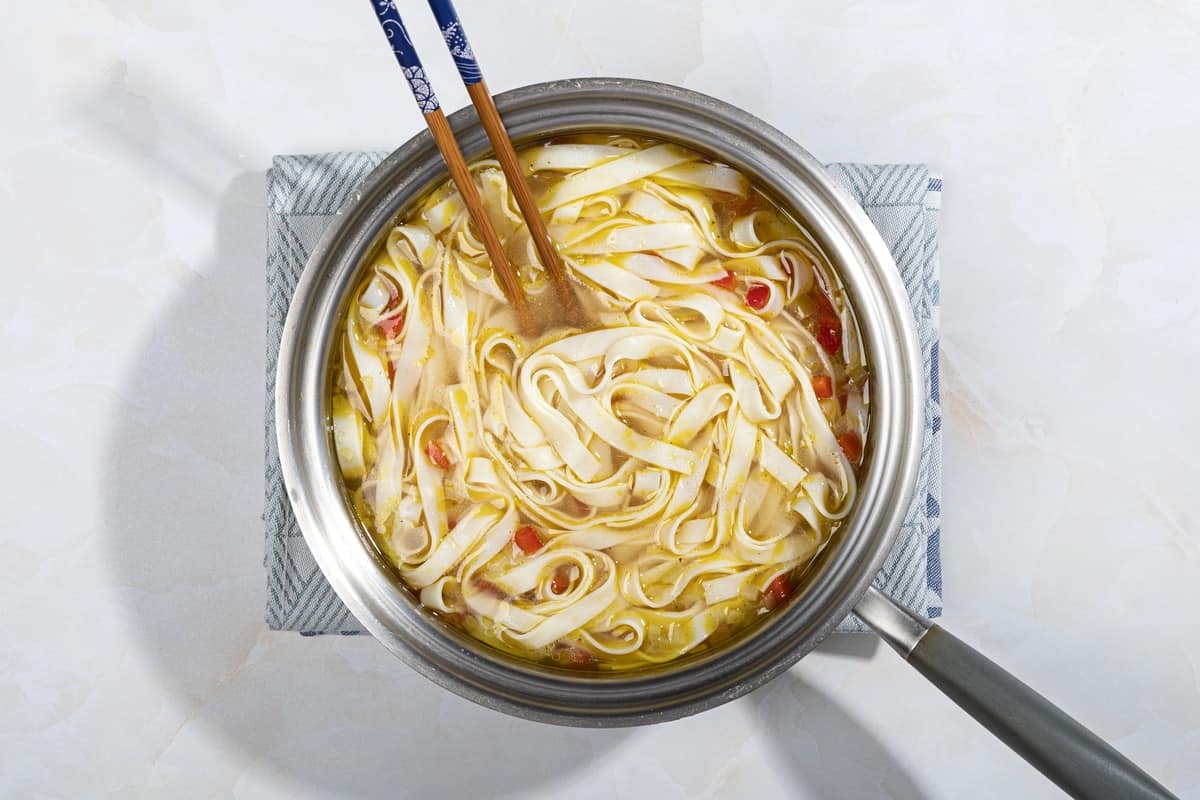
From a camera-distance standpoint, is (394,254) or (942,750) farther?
(942,750)

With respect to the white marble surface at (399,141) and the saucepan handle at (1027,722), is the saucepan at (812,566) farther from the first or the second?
the white marble surface at (399,141)

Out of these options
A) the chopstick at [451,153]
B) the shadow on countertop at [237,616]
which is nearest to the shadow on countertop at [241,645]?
the shadow on countertop at [237,616]

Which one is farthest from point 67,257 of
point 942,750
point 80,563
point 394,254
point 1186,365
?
point 1186,365

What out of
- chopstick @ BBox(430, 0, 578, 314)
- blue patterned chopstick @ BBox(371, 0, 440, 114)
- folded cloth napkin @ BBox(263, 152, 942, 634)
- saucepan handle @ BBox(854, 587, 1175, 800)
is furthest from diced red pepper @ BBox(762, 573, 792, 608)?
blue patterned chopstick @ BBox(371, 0, 440, 114)

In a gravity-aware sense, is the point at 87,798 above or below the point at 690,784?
above

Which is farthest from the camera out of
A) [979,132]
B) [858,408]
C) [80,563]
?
[80,563]

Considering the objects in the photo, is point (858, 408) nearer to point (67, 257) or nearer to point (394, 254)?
point (394, 254)

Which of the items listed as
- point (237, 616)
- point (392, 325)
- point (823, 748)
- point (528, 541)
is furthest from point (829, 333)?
point (237, 616)
